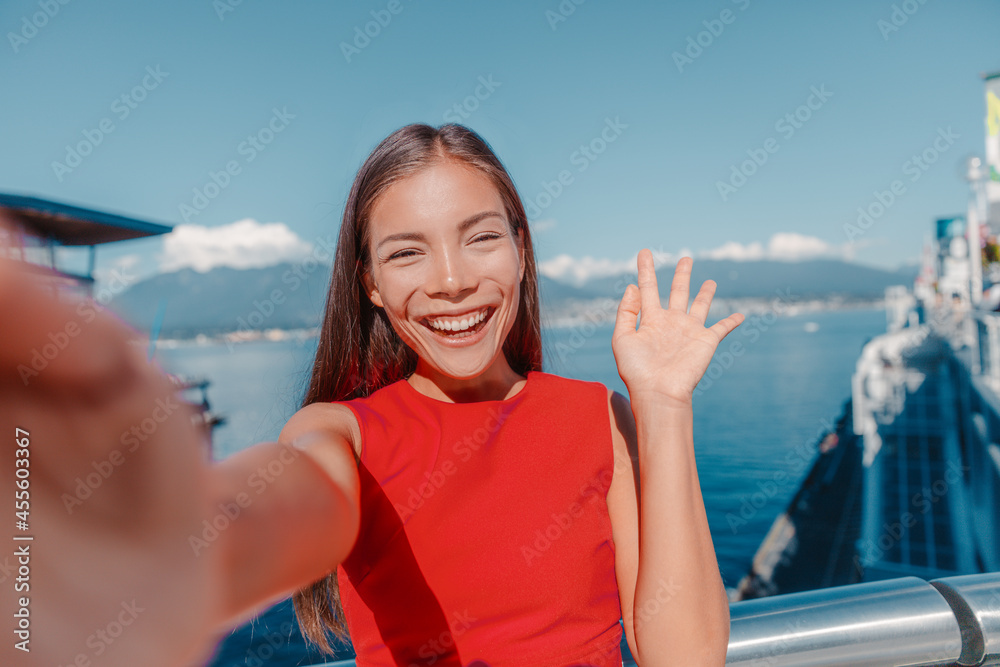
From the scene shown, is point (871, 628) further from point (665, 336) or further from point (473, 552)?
point (473, 552)

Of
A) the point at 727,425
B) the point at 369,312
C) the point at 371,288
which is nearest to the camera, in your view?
the point at 371,288

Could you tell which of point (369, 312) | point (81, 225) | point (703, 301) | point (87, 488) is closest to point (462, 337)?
point (369, 312)

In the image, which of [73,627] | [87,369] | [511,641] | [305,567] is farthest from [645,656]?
[87,369]

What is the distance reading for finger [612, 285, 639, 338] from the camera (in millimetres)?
1617

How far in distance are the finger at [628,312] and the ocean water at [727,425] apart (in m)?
0.70

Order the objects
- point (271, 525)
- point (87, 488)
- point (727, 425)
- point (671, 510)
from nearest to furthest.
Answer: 1. point (87, 488)
2. point (271, 525)
3. point (671, 510)
4. point (727, 425)

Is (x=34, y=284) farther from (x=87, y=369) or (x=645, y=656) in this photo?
(x=645, y=656)

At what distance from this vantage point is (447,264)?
5.21 ft

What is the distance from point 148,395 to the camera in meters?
0.48

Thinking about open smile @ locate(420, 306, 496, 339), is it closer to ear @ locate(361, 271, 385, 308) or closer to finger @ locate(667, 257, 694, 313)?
ear @ locate(361, 271, 385, 308)

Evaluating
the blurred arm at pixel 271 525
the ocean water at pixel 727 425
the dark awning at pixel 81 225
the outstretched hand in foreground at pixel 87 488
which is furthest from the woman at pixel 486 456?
the dark awning at pixel 81 225

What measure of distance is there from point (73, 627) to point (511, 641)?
1198 mm

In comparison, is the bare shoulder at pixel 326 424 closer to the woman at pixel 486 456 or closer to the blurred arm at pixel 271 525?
the woman at pixel 486 456

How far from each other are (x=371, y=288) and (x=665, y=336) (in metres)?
0.90
